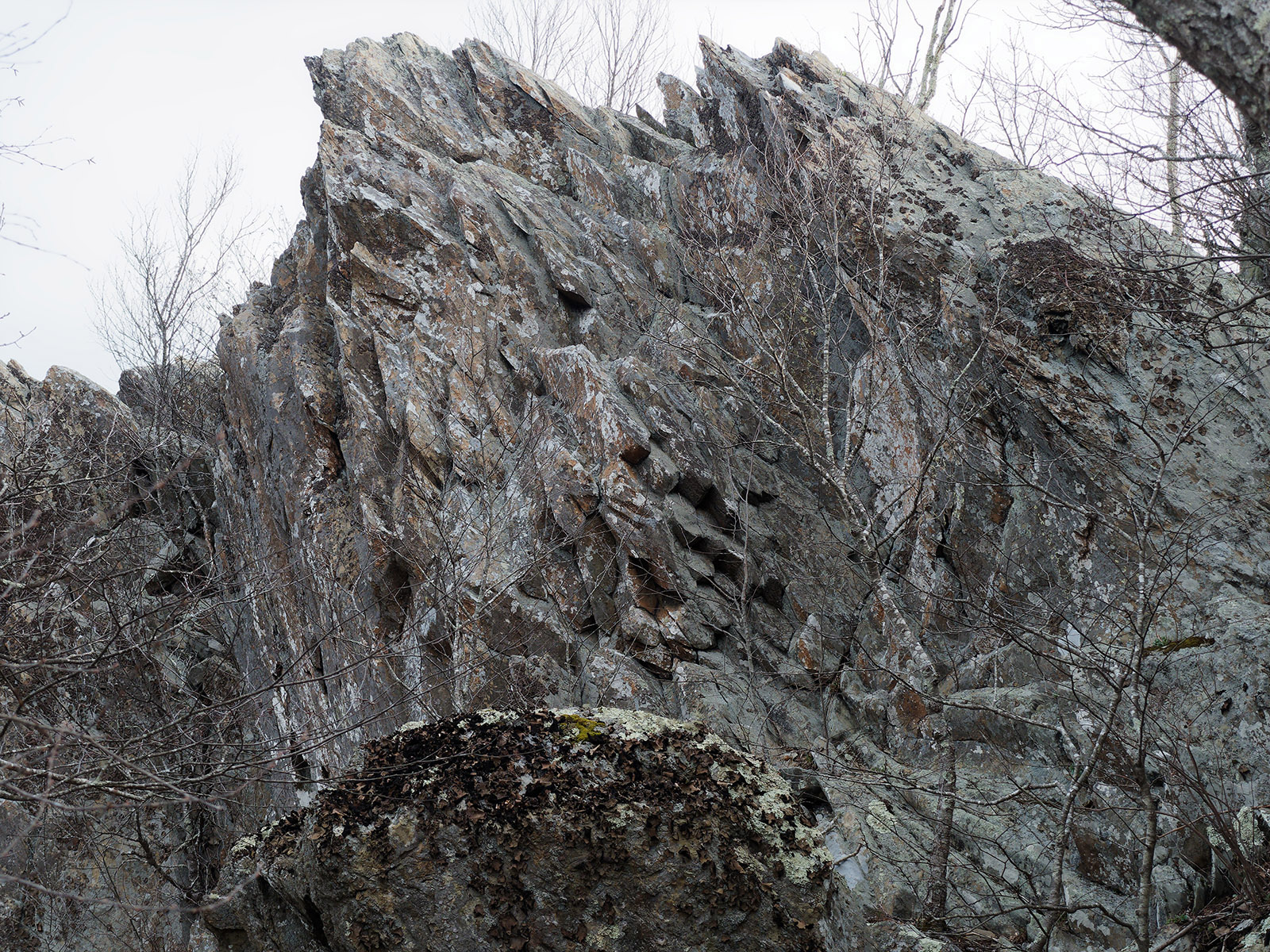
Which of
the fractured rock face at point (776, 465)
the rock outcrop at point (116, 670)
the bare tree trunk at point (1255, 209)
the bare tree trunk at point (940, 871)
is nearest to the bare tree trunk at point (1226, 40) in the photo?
the bare tree trunk at point (1255, 209)

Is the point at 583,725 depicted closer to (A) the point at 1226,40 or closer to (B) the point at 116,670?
(A) the point at 1226,40

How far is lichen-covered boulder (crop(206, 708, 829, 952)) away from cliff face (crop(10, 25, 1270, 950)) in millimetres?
1384

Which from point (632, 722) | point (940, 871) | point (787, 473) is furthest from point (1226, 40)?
point (787, 473)

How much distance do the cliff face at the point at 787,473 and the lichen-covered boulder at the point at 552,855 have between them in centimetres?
138

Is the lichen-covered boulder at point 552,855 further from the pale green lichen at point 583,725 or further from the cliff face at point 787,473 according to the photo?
the cliff face at point 787,473

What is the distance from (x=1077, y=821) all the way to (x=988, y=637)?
2.04m

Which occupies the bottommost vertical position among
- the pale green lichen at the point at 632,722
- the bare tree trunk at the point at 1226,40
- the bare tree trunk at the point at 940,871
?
the bare tree trunk at the point at 940,871

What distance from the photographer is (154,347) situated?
65.4 ft

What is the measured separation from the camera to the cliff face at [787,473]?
659 centimetres

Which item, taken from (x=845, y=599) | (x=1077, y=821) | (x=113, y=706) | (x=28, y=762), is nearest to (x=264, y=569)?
(x=113, y=706)

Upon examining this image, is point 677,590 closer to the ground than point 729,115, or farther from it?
closer to the ground

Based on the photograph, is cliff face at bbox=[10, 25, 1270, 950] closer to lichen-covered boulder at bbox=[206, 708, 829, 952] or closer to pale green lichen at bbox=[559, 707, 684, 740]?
lichen-covered boulder at bbox=[206, 708, 829, 952]

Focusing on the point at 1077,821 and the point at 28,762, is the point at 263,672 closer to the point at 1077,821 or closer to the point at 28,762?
the point at 28,762

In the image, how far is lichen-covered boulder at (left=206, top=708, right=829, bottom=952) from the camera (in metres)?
3.78
